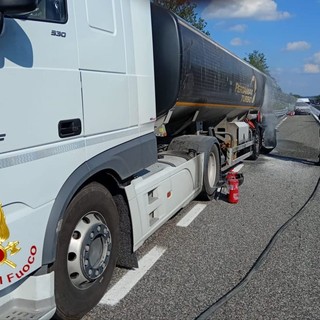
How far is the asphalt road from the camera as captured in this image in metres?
3.61

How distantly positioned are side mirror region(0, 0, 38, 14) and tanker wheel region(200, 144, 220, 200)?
4844mm

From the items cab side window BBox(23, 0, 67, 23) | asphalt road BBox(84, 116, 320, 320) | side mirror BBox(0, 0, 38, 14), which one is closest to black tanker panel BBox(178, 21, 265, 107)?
asphalt road BBox(84, 116, 320, 320)

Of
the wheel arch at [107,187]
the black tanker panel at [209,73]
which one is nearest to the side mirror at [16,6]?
the wheel arch at [107,187]

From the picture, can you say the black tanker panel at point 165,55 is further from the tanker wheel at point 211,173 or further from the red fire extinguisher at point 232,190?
the red fire extinguisher at point 232,190

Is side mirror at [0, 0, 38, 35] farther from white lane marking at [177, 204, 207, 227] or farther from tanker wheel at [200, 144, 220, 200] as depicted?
tanker wheel at [200, 144, 220, 200]

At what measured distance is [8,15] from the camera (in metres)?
2.37

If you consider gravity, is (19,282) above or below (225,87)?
below

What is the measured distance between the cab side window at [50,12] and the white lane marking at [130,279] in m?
2.46

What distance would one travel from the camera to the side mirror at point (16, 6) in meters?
2.17

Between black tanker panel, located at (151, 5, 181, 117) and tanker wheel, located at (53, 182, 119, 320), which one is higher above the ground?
black tanker panel, located at (151, 5, 181, 117)

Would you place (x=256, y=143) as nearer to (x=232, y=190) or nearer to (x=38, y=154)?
(x=232, y=190)

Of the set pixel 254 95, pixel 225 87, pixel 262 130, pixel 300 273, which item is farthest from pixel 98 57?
pixel 262 130

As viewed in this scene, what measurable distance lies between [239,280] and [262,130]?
32.5 ft

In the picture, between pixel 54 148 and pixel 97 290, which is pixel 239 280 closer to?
pixel 97 290
